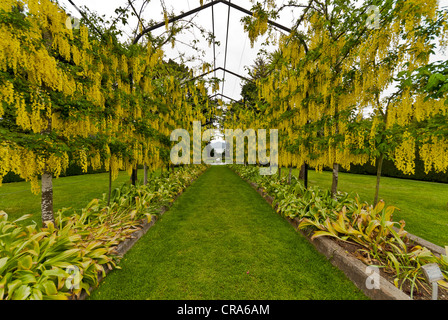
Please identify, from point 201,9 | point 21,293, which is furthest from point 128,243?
point 201,9

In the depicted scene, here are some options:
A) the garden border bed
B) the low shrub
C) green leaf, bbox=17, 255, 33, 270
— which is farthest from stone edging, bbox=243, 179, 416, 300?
green leaf, bbox=17, 255, 33, 270

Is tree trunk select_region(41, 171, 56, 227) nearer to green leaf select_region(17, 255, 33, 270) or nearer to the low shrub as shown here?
the low shrub

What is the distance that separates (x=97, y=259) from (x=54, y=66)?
9.69 feet

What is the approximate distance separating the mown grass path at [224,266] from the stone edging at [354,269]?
0.09 metres

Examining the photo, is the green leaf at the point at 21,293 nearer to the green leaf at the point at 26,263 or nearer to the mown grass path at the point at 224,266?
the green leaf at the point at 26,263

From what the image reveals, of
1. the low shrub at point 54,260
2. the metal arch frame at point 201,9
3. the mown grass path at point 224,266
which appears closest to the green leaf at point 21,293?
the low shrub at point 54,260

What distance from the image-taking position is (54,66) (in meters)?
2.62

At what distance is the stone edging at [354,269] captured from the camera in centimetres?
184

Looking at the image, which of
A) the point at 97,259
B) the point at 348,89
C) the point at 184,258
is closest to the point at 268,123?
the point at 348,89

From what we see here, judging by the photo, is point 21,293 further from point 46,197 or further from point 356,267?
point 356,267

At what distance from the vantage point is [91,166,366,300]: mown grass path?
86.1 inches

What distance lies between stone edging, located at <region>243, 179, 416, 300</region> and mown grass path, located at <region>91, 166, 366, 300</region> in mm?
93
